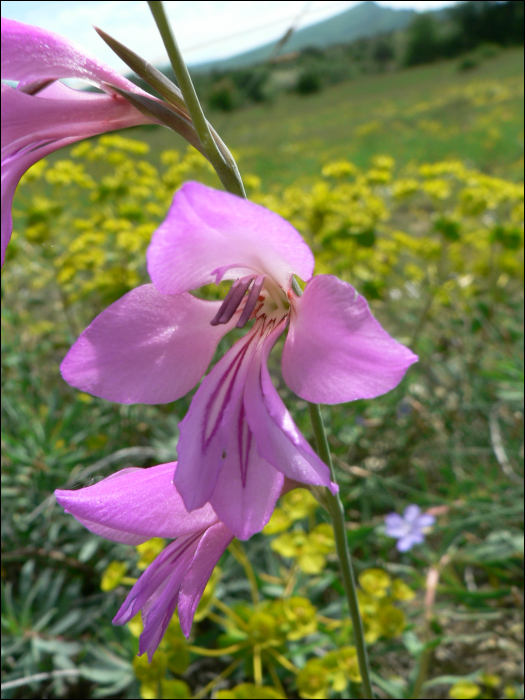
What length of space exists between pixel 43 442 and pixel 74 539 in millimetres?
274

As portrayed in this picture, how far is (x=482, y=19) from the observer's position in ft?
30.7

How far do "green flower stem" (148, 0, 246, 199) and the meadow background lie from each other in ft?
2.54

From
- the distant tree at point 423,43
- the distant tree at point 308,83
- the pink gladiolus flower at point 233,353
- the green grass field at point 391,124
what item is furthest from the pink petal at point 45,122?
the distant tree at point 423,43

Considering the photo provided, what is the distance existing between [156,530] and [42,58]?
0.39 m

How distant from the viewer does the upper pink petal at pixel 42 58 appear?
15.6 inches

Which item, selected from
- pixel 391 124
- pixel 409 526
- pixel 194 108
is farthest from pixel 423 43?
pixel 194 108

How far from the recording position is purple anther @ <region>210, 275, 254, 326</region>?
444 mm

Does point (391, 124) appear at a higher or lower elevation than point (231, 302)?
lower

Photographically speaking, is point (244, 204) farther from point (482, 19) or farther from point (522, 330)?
point (482, 19)

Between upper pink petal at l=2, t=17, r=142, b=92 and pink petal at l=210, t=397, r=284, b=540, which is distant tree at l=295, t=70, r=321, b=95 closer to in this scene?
upper pink petal at l=2, t=17, r=142, b=92

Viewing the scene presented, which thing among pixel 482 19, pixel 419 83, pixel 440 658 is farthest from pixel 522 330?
pixel 419 83

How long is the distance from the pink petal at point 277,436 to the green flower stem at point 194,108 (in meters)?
0.16

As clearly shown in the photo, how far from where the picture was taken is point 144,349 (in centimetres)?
44

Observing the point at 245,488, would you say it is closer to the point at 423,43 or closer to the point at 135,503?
the point at 135,503
